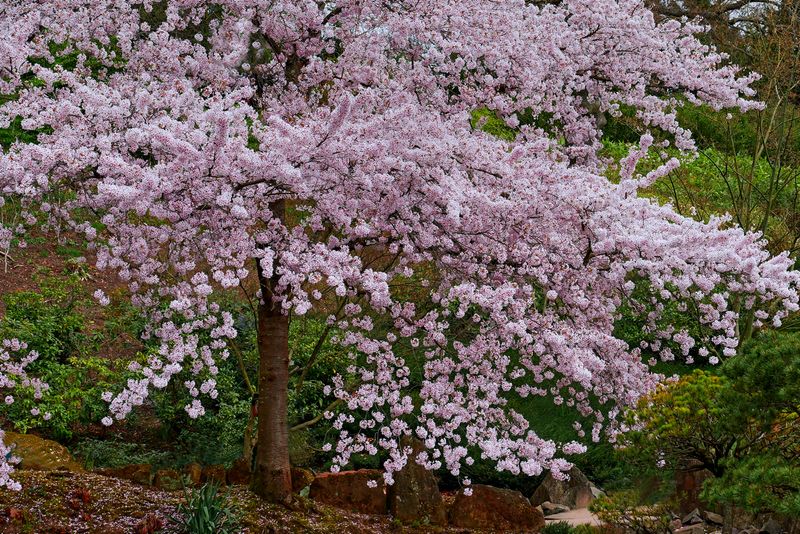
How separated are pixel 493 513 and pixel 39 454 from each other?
14.6 ft

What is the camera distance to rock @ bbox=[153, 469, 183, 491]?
25.8ft

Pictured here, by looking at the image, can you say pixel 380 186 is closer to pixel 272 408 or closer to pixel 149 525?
pixel 272 408

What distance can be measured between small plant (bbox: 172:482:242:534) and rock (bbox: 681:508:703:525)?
164 inches

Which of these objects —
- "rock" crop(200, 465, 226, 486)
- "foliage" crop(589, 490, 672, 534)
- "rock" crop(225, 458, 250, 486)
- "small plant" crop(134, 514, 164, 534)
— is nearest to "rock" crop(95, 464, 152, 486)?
"rock" crop(200, 465, 226, 486)

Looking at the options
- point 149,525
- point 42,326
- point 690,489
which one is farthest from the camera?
point 42,326

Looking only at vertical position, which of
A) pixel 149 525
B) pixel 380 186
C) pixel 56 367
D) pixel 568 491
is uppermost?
pixel 380 186

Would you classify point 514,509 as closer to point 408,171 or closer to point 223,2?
point 408,171

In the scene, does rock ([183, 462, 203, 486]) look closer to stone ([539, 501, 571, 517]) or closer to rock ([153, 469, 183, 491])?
rock ([153, 469, 183, 491])

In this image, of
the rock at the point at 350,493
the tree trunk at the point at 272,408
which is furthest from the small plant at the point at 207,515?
the rock at the point at 350,493

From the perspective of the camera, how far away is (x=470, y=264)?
21.4 ft

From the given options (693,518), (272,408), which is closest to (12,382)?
(272,408)

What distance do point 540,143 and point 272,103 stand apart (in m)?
2.29

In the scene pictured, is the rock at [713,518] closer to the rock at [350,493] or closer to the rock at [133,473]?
the rock at [350,493]

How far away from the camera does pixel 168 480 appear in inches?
312
